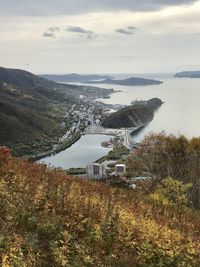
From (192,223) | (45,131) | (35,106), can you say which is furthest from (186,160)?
(35,106)

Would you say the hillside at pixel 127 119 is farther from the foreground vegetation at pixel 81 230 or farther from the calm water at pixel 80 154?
the foreground vegetation at pixel 81 230

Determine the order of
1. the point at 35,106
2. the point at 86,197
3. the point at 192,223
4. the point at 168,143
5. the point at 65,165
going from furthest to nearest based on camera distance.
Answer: the point at 35,106, the point at 65,165, the point at 168,143, the point at 192,223, the point at 86,197

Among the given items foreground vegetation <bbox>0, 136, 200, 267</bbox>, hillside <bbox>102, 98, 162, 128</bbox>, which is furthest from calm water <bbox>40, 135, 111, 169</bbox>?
foreground vegetation <bbox>0, 136, 200, 267</bbox>

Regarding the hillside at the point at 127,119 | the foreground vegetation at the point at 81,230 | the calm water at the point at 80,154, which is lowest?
the calm water at the point at 80,154

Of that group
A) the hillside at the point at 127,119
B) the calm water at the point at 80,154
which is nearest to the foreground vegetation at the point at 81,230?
the calm water at the point at 80,154

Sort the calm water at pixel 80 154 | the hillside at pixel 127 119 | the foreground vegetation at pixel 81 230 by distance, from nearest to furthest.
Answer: the foreground vegetation at pixel 81 230 < the calm water at pixel 80 154 < the hillside at pixel 127 119

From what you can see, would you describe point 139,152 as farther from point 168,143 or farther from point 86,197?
point 86,197

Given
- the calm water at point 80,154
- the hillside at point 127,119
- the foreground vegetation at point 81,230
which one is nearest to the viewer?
the foreground vegetation at point 81,230
